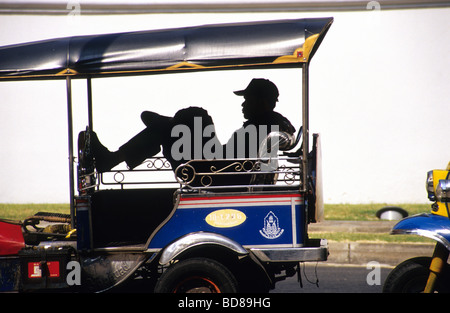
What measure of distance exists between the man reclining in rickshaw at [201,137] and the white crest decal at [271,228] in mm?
717

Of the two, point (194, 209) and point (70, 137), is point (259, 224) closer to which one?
point (194, 209)

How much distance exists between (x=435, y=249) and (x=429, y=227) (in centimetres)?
18

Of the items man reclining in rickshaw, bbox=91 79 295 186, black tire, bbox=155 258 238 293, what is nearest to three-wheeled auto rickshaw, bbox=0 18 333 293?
black tire, bbox=155 258 238 293

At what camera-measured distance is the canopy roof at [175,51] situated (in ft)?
12.4

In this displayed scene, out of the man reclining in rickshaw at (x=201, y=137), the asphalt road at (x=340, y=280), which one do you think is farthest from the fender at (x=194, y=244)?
the asphalt road at (x=340, y=280)

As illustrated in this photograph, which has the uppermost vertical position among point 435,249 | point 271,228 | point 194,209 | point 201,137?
point 201,137

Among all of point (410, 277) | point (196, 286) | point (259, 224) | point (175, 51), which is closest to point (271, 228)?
point (259, 224)

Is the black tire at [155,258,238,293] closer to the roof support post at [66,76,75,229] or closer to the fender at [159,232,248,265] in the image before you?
the fender at [159,232,248,265]

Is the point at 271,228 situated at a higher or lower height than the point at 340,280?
higher

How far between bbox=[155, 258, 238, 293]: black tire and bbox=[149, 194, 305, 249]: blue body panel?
0.22 metres

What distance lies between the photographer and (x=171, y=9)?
9.42 metres

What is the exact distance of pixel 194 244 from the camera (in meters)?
3.70
